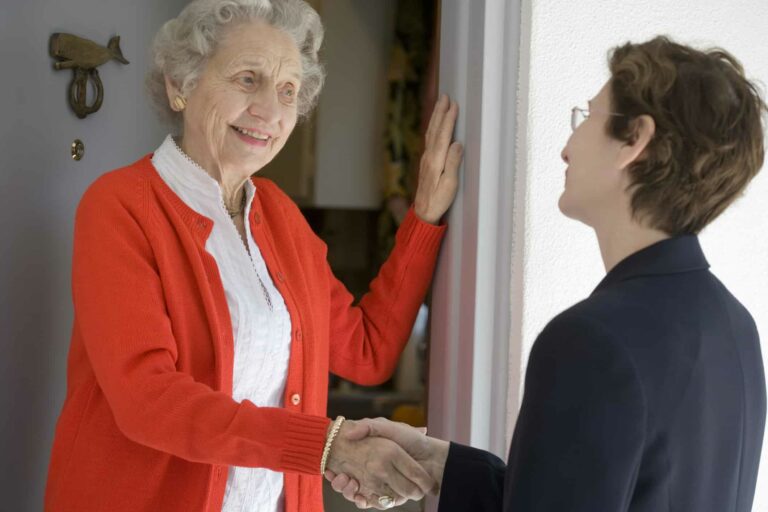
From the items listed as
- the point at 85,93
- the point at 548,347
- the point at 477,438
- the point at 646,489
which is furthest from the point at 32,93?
the point at 646,489

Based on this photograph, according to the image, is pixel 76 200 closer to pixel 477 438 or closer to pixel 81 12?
pixel 81 12

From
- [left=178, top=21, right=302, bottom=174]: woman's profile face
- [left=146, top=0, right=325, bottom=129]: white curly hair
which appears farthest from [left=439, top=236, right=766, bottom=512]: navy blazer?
[left=146, top=0, right=325, bottom=129]: white curly hair

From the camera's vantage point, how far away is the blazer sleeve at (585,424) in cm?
93

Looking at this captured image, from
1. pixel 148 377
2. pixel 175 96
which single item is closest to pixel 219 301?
pixel 148 377

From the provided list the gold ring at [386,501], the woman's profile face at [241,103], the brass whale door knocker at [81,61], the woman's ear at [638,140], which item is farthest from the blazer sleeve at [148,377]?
the woman's ear at [638,140]

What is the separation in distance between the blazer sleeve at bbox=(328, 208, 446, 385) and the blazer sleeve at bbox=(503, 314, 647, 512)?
2.48 ft

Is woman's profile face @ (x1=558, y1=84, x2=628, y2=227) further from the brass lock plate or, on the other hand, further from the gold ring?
the brass lock plate

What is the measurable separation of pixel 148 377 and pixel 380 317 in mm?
542

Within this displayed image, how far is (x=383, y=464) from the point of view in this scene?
4.45 feet

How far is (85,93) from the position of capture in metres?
1.86

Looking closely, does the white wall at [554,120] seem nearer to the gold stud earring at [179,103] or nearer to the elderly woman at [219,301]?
the elderly woman at [219,301]

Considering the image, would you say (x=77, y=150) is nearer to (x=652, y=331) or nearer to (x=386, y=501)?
(x=386, y=501)

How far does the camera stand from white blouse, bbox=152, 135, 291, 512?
1514 millimetres

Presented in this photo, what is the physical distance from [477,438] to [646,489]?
23.3 inches
